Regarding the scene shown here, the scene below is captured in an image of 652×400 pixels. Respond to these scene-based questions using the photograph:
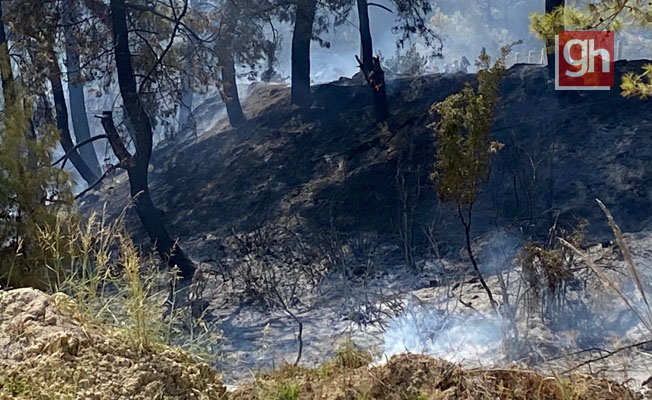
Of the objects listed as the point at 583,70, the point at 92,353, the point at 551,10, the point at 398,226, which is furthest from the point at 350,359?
the point at 583,70

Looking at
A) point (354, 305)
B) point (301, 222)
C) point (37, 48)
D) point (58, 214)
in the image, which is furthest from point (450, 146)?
point (37, 48)

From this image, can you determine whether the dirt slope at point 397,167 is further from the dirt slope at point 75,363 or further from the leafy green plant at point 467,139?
the dirt slope at point 75,363

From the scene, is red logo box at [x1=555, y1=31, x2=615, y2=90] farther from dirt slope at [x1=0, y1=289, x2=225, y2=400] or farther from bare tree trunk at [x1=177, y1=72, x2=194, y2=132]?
dirt slope at [x1=0, y1=289, x2=225, y2=400]

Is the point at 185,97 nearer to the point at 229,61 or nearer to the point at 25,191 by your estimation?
the point at 229,61

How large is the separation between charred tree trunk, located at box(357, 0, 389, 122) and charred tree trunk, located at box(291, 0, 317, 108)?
1282mm

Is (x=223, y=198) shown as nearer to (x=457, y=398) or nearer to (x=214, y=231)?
(x=214, y=231)

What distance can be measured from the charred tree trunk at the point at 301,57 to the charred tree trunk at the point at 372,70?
128 centimetres

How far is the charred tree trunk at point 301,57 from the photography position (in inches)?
A: 638

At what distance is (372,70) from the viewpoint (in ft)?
47.2

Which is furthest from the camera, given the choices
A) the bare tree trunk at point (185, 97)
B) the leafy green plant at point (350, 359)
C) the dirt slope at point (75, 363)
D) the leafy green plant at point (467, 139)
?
the bare tree trunk at point (185, 97)

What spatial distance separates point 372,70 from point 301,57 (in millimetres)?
3119

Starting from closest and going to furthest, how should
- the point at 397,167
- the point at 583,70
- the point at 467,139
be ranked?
the point at 467,139 < the point at 397,167 < the point at 583,70

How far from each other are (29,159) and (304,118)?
10496mm

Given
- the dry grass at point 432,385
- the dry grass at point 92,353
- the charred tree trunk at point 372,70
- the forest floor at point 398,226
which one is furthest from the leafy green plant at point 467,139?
the charred tree trunk at point 372,70
